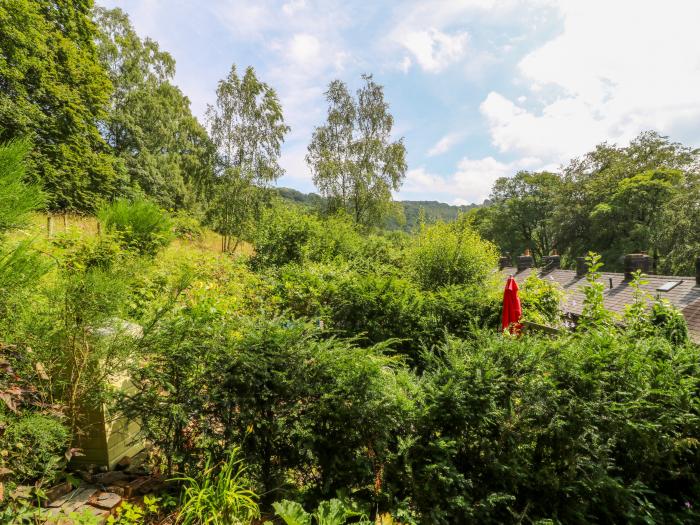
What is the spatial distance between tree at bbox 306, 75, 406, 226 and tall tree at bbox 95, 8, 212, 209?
681cm

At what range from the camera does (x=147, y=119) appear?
20828 millimetres

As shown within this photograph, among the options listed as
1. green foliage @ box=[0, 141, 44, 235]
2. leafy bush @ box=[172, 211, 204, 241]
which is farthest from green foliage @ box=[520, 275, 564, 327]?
leafy bush @ box=[172, 211, 204, 241]

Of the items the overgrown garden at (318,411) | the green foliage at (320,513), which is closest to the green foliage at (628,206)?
the overgrown garden at (318,411)

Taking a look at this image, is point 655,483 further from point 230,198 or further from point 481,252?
point 230,198

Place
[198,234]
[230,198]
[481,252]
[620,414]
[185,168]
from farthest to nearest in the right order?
[185,168], [230,198], [198,234], [481,252], [620,414]

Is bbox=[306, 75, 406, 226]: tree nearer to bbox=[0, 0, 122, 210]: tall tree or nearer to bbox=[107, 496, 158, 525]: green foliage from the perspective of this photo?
bbox=[0, 0, 122, 210]: tall tree

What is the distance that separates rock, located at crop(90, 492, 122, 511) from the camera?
86.5 inches

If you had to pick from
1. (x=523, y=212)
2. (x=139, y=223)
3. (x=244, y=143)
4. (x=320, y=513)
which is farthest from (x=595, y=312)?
(x=523, y=212)

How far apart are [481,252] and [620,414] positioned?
18.5 ft

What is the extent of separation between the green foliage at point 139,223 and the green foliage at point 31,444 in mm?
5291

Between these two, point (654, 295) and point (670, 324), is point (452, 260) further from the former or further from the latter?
point (654, 295)

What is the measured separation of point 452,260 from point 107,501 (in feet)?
23.2

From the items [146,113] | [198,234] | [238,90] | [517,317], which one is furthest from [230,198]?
[517,317]

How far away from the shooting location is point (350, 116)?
64.5 feet
